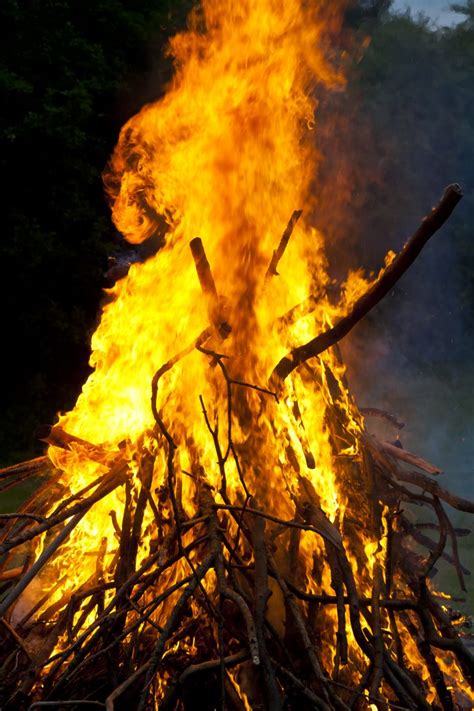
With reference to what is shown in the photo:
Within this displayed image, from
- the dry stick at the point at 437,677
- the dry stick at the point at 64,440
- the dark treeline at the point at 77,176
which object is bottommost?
the dry stick at the point at 437,677

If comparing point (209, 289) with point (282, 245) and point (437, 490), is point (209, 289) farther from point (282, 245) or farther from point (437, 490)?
point (437, 490)

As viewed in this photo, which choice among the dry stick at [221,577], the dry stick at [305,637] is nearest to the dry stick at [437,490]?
the dry stick at [305,637]

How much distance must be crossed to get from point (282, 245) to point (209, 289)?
1.84 feet

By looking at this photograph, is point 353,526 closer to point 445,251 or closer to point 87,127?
point 87,127

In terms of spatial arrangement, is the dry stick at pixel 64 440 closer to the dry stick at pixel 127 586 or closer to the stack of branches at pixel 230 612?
the stack of branches at pixel 230 612

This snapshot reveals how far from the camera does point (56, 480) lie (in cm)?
315

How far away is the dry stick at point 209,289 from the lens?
2.54 m

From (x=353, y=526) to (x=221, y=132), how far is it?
2.49 m

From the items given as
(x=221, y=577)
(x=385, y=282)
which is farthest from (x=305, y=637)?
(x=385, y=282)

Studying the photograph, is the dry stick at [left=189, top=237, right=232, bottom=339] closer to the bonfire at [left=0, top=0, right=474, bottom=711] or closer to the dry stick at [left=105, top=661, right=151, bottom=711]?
the bonfire at [left=0, top=0, right=474, bottom=711]

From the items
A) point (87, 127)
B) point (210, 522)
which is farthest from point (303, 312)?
point (87, 127)

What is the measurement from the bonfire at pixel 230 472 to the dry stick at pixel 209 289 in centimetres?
1

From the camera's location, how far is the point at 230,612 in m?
2.23

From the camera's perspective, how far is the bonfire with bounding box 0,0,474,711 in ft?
6.66
